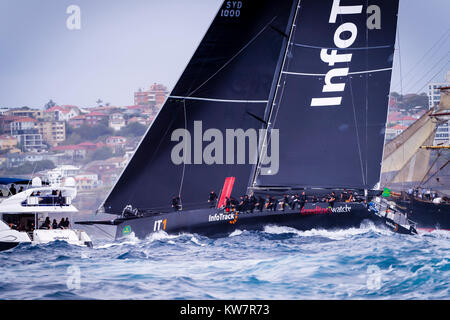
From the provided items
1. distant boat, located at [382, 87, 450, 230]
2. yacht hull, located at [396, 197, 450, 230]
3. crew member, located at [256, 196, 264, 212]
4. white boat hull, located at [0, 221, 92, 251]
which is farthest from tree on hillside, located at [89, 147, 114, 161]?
white boat hull, located at [0, 221, 92, 251]

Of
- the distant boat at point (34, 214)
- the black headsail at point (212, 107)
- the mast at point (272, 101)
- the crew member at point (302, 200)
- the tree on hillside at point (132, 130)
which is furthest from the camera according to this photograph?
the tree on hillside at point (132, 130)

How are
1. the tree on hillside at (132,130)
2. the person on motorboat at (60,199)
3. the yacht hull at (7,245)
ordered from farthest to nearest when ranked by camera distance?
1. the tree on hillside at (132,130)
2. the person on motorboat at (60,199)
3. the yacht hull at (7,245)

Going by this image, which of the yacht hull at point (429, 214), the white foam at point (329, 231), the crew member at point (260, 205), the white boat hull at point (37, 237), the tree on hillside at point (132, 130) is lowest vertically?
the yacht hull at point (429, 214)

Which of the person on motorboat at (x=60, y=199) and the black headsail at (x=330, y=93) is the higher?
the black headsail at (x=330, y=93)

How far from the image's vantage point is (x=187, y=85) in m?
18.3

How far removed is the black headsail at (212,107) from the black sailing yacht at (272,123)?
3 cm

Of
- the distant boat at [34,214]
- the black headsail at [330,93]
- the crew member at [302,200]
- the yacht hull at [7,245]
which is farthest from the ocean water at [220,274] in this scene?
the black headsail at [330,93]

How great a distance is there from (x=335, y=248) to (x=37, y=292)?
A: 808cm

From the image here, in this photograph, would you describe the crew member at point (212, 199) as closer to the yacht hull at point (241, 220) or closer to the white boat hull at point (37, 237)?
the yacht hull at point (241, 220)

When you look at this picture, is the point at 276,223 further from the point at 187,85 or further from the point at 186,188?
the point at 187,85

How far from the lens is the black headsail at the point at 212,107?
1800 cm

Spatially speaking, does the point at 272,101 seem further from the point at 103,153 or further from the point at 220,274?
the point at 103,153
